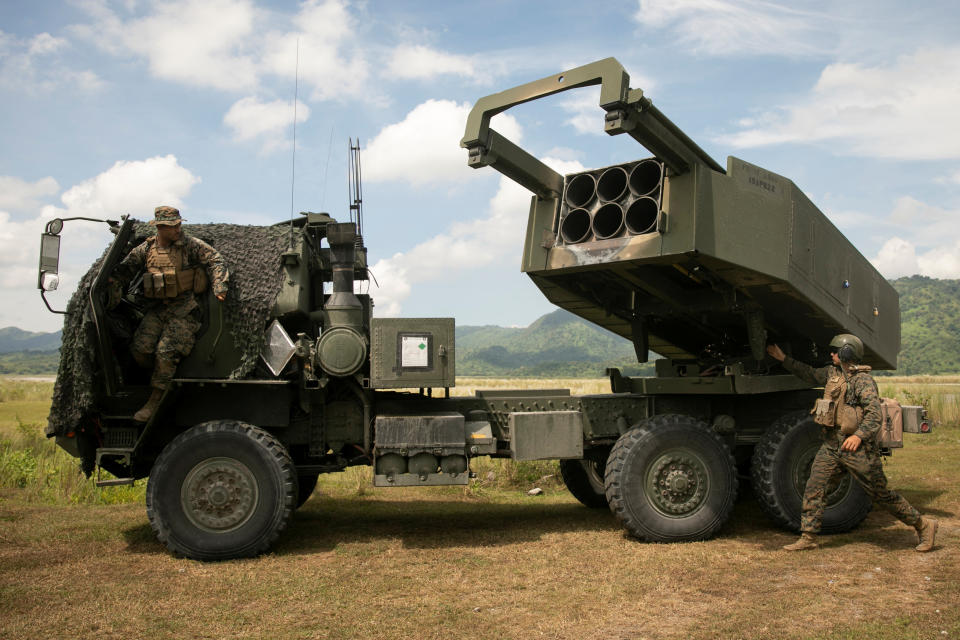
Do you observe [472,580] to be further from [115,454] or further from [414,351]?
[115,454]

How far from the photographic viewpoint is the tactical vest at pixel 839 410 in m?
6.27

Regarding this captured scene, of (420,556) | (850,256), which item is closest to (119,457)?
(420,556)

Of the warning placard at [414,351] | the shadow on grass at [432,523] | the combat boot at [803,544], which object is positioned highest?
the warning placard at [414,351]

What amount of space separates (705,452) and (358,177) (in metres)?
4.28

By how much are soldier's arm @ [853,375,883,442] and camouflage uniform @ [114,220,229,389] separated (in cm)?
522

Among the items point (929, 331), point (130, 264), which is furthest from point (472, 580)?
point (929, 331)

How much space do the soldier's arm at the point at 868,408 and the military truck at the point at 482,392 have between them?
2.70 ft

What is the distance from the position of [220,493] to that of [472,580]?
215cm

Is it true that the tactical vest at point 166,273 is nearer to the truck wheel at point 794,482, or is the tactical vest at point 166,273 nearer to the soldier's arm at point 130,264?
the soldier's arm at point 130,264

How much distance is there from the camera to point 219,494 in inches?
243

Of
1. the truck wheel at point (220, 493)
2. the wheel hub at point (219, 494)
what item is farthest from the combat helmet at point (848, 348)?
the wheel hub at point (219, 494)

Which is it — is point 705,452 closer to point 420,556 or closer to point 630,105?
point 420,556

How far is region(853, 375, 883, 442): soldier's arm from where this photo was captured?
619cm

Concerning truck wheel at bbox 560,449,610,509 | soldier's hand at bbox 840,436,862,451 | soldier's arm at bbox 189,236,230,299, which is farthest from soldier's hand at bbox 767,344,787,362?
soldier's arm at bbox 189,236,230,299
